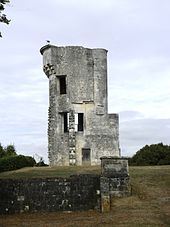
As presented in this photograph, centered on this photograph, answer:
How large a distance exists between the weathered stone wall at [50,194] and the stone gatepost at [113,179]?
0.56m

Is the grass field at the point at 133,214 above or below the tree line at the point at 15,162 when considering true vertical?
below

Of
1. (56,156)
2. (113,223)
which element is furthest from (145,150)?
(113,223)

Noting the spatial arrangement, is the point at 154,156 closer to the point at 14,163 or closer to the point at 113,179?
the point at 14,163

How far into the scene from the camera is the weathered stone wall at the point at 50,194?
75.0 feet

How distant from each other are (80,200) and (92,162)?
15.4 meters

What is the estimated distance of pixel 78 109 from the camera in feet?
127

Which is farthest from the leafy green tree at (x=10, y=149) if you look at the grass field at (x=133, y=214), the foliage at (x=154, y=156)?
the grass field at (x=133, y=214)

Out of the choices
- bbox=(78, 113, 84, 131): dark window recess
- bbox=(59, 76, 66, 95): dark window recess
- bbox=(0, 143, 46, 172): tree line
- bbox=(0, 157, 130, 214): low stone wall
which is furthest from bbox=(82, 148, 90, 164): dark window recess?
bbox=(0, 157, 130, 214): low stone wall

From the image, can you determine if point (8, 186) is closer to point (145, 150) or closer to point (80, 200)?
point (80, 200)

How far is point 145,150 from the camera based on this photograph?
1425 inches

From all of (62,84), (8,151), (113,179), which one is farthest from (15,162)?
(8,151)

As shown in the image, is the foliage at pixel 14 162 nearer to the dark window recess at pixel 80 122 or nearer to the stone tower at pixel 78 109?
the stone tower at pixel 78 109

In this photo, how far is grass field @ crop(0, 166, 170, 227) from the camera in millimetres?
18250

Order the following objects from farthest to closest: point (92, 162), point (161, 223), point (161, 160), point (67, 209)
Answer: point (92, 162) → point (161, 160) → point (67, 209) → point (161, 223)
